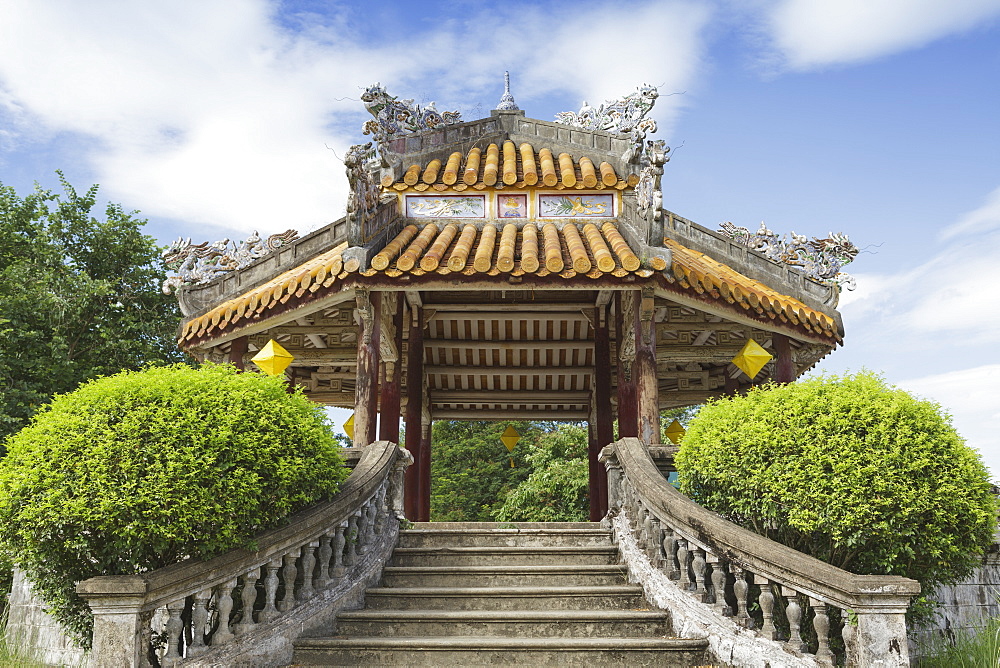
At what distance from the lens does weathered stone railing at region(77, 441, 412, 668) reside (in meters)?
3.98

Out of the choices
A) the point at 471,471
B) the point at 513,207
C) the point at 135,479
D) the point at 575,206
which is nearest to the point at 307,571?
the point at 135,479

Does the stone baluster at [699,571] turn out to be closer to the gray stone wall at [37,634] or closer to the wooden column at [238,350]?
the gray stone wall at [37,634]

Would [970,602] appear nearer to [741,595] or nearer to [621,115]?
[741,595]

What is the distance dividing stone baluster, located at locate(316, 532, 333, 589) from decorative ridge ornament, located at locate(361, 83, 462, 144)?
5674 mm

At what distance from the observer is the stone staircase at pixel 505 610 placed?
507 centimetres

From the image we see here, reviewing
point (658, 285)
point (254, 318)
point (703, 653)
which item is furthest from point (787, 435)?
point (254, 318)

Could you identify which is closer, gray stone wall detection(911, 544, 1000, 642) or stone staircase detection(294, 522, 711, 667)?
stone staircase detection(294, 522, 711, 667)

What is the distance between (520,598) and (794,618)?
2.21 m

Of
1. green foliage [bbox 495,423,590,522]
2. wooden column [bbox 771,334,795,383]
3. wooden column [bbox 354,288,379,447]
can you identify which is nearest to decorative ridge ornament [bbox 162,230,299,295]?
wooden column [bbox 354,288,379,447]

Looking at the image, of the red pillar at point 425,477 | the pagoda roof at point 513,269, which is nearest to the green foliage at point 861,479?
the pagoda roof at point 513,269

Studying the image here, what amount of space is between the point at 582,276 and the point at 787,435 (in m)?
2.98

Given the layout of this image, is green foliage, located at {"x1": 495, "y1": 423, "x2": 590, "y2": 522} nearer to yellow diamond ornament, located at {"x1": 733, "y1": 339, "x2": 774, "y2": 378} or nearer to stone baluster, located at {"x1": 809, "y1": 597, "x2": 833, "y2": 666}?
yellow diamond ornament, located at {"x1": 733, "y1": 339, "x2": 774, "y2": 378}

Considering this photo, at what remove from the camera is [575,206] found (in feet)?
30.9

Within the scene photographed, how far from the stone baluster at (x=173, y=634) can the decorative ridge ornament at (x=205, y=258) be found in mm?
5663
